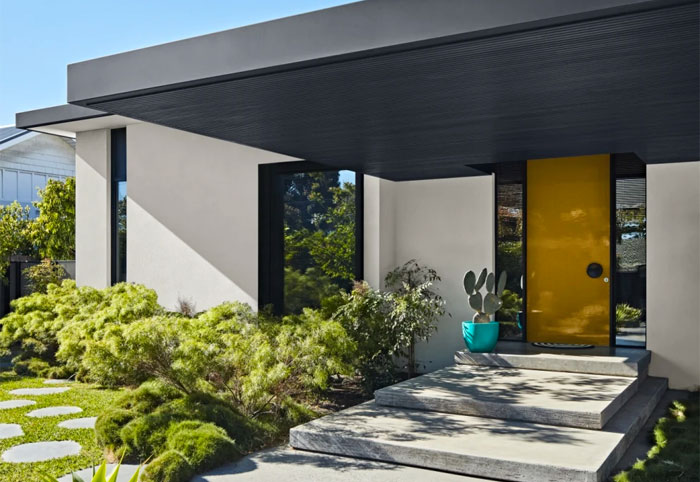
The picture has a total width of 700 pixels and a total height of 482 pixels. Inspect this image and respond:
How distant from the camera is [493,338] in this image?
8219 mm

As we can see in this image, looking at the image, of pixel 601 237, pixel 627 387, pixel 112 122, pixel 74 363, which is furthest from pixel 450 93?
pixel 112 122

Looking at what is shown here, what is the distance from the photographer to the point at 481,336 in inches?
321

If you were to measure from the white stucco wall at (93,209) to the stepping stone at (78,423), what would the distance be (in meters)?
6.31

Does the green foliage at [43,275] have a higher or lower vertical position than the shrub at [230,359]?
higher

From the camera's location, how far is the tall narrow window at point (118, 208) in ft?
41.4

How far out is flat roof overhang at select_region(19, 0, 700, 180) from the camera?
3.49 m

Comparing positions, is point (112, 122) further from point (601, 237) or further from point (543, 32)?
point (543, 32)

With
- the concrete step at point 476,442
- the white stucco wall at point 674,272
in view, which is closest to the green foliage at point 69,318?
the concrete step at point 476,442

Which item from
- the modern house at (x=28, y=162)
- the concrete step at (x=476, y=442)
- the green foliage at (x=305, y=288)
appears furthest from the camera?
the modern house at (x=28, y=162)

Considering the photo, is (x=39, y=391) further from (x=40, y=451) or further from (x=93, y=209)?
(x=93, y=209)

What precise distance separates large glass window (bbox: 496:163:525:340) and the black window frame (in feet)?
23.3

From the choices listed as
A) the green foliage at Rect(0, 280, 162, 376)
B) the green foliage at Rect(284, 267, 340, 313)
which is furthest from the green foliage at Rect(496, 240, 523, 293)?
the green foliage at Rect(0, 280, 162, 376)

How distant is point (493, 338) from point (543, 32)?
17.4ft

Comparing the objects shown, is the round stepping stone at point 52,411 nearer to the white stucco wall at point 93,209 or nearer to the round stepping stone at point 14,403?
the round stepping stone at point 14,403
